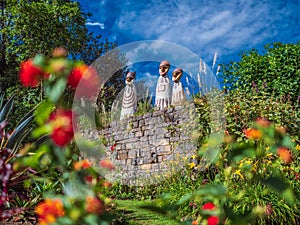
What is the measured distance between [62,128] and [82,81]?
119 millimetres

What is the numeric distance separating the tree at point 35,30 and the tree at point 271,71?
24.9 feet

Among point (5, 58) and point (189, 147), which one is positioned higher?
point (5, 58)

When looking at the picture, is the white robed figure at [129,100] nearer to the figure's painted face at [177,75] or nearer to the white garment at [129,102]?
the white garment at [129,102]

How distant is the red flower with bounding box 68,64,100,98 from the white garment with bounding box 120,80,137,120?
7.01m

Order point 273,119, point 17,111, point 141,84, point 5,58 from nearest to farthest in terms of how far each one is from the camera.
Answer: point 273,119
point 141,84
point 17,111
point 5,58

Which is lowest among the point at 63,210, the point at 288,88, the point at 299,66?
the point at 63,210

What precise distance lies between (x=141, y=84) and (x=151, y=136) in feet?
9.88

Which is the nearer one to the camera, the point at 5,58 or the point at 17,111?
the point at 17,111

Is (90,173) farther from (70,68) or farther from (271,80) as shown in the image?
(271,80)

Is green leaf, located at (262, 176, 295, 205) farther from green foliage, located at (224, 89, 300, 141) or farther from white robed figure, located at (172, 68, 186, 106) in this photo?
white robed figure, located at (172, 68, 186, 106)

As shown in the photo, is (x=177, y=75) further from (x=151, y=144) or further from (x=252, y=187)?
(x=252, y=187)

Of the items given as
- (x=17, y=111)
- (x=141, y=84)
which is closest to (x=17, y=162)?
(x=141, y=84)

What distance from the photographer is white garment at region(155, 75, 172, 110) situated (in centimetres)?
742

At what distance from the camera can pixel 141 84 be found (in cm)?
959
